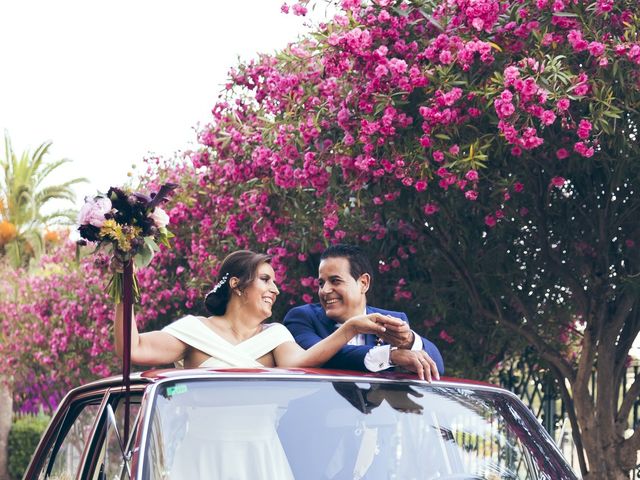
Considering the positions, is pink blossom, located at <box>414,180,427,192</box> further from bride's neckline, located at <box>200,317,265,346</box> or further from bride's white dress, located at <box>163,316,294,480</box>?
bride's white dress, located at <box>163,316,294,480</box>

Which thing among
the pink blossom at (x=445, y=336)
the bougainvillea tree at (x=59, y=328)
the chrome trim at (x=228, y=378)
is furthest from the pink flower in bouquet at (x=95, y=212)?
the bougainvillea tree at (x=59, y=328)

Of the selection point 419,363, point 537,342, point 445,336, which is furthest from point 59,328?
point 419,363

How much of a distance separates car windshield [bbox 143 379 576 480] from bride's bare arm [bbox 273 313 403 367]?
36cm

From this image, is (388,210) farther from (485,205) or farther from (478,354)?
(478,354)

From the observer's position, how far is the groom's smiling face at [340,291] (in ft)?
17.4

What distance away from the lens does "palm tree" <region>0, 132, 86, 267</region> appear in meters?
35.3

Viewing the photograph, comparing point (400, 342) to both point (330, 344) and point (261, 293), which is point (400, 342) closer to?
point (330, 344)

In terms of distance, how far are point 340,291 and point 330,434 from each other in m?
1.57

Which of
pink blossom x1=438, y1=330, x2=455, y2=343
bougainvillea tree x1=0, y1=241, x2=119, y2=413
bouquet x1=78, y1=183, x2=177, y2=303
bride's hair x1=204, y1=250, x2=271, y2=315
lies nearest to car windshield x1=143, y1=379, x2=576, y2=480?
bouquet x1=78, y1=183, x2=177, y2=303

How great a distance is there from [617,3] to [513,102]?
114cm

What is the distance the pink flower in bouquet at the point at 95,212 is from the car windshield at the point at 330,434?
812 mm

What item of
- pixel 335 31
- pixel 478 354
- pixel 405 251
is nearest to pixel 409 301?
pixel 405 251

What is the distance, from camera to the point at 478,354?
12523 mm

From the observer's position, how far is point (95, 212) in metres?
4.20
